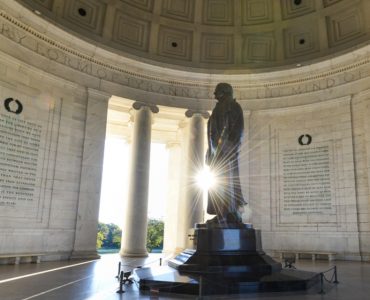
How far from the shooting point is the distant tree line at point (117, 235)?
51.6 meters

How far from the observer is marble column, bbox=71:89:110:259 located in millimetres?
21422

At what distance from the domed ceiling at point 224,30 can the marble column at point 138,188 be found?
399cm

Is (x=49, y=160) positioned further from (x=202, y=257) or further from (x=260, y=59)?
(x=260, y=59)

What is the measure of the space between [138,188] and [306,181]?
1054 centimetres

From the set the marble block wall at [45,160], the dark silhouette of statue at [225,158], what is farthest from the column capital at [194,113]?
the dark silhouette of statue at [225,158]

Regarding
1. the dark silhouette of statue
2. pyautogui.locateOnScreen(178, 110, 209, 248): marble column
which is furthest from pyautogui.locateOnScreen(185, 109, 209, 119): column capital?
the dark silhouette of statue

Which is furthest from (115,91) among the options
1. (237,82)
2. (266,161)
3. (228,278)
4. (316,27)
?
(228,278)

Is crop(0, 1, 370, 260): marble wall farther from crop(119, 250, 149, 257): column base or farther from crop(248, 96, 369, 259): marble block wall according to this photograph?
crop(119, 250, 149, 257): column base

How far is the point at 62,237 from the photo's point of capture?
20.7 m

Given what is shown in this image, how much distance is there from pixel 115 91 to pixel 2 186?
359 inches

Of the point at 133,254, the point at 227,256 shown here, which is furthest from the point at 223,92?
the point at 133,254

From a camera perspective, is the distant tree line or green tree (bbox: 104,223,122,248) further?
green tree (bbox: 104,223,122,248)

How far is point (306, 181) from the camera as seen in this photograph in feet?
79.4

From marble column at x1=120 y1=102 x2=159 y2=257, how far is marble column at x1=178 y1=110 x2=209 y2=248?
98.6 inches
